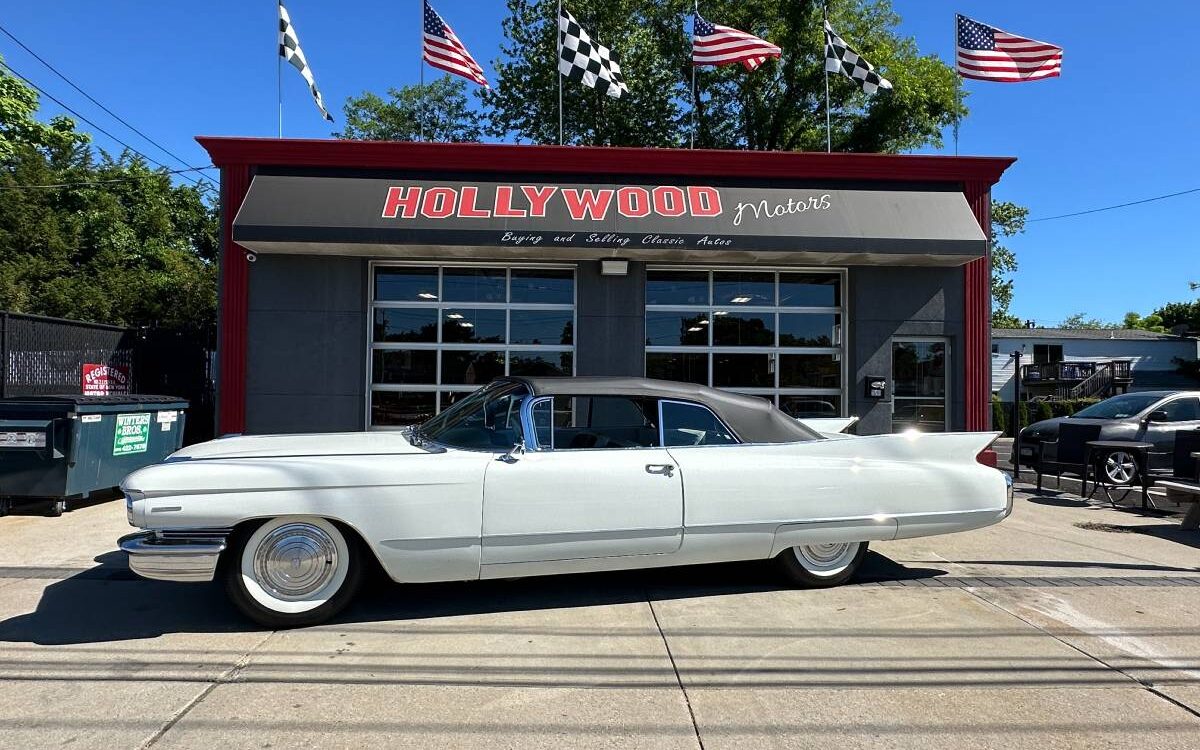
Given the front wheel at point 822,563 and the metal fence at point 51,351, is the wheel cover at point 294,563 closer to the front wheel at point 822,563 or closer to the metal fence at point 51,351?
the front wheel at point 822,563

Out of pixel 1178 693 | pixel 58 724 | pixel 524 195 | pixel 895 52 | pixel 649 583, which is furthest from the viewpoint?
pixel 895 52

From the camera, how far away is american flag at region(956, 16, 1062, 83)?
1102 cm

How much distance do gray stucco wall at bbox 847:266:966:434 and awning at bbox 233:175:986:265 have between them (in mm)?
524

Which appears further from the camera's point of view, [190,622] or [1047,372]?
[1047,372]

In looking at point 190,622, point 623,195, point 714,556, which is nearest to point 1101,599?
point 714,556

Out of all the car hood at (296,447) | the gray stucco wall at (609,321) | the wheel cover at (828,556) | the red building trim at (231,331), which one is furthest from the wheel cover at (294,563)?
the red building trim at (231,331)

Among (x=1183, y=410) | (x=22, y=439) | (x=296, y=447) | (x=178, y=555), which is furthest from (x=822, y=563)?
(x=1183, y=410)

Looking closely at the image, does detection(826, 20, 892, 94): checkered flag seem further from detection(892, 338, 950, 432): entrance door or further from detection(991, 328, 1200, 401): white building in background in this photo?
detection(991, 328, 1200, 401): white building in background

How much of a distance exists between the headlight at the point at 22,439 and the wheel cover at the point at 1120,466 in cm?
1312

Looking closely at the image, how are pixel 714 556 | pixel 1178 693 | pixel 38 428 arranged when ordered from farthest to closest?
pixel 38 428
pixel 714 556
pixel 1178 693

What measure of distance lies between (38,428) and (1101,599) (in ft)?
30.4

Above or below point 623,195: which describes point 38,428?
below

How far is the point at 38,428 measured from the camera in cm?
698

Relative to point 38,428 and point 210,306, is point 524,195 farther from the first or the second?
point 210,306
